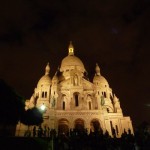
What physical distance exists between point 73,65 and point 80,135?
39027 millimetres

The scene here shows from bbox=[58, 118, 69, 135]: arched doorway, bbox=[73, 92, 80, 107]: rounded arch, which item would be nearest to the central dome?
bbox=[73, 92, 80, 107]: rounded arch

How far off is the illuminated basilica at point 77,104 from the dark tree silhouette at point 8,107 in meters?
5.48

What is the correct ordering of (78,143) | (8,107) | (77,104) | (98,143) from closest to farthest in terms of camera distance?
(98,143) → (78,143) → (8,107) → (77,104)

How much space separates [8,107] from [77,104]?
2153cm

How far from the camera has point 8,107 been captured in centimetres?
2684

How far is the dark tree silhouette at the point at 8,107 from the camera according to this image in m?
26.7

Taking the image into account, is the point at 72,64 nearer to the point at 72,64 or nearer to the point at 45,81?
the point at 72,64

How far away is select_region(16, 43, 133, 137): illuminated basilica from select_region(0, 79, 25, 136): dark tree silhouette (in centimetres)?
548

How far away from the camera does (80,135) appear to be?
2112 centimetres

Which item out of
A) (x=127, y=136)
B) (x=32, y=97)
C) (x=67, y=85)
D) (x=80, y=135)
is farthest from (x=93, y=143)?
(x=32, y=97)

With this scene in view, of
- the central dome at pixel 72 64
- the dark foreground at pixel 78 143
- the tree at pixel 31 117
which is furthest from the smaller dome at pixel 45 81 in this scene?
the dark foreground at pixel 78 143

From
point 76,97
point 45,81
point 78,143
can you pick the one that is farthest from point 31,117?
point 45,81

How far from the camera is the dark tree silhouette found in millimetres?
26659

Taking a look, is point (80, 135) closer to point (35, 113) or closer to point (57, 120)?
point (35, 113)
